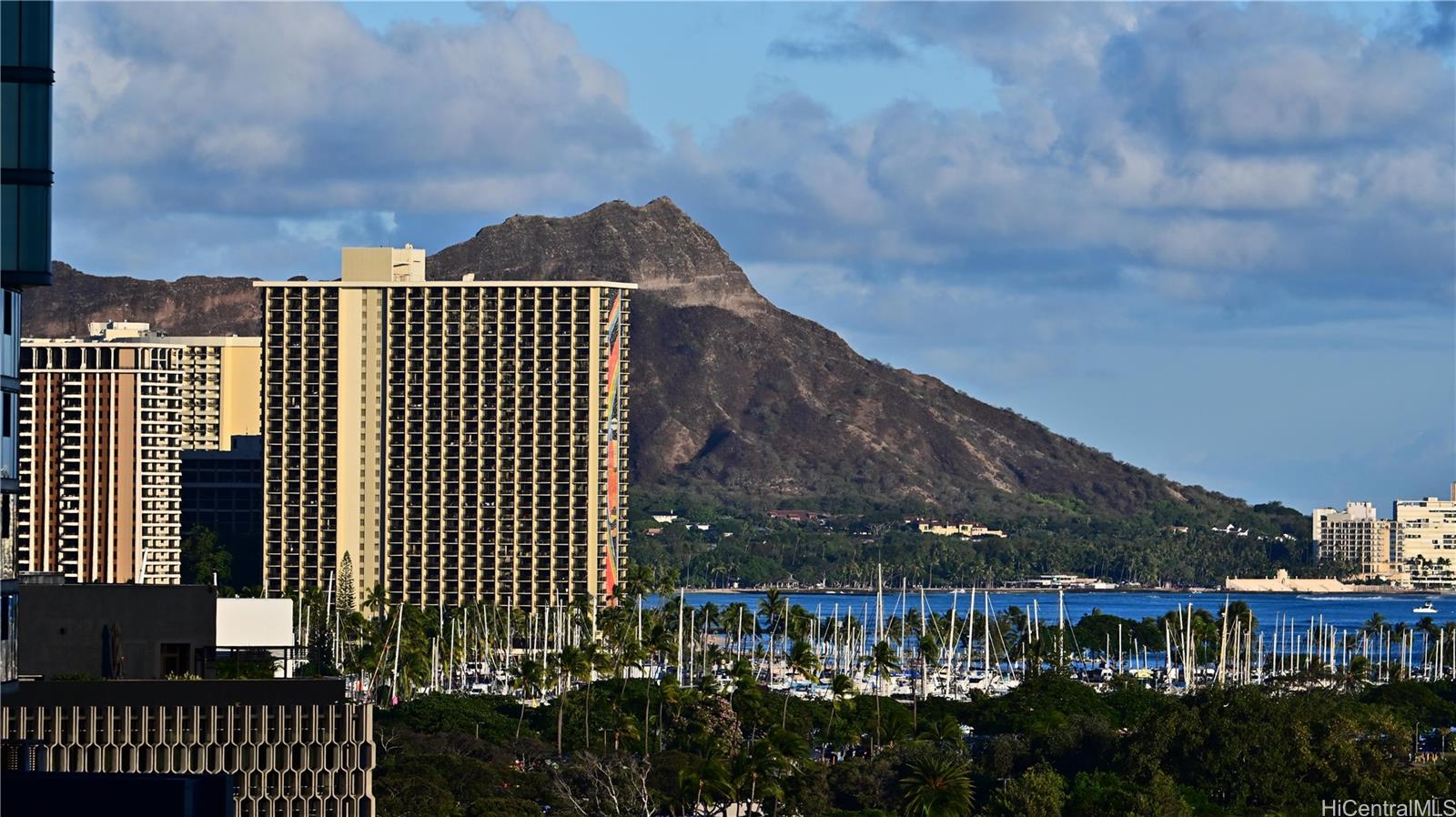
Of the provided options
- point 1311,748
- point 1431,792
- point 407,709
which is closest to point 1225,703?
point 1311,748

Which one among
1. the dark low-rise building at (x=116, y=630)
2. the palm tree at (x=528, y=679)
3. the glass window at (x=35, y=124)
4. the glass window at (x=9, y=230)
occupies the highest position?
the glass window at (x=35, y=124)

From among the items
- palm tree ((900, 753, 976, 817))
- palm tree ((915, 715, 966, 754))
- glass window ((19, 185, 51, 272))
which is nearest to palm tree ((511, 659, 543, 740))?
palm tree ((915, 715, 966, 754))

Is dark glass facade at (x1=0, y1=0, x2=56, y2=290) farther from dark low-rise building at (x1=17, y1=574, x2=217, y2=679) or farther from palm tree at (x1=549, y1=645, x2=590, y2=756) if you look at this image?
palm tree at (x1=549, y1=645, x2=590, y2=756)

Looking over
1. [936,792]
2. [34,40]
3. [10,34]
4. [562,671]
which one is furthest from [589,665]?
[10,34]

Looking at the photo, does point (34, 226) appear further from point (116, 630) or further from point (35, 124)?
point (116, 630)

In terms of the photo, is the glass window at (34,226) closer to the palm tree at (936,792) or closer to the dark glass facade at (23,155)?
the dark glass facade at (23,155)

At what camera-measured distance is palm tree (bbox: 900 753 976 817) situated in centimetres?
11400

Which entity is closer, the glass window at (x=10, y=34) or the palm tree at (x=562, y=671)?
the glass window at (x=10, y=34)

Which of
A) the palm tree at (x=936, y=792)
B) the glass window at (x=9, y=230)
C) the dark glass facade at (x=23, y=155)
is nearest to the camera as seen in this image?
the glass window at (x=9, y=230)

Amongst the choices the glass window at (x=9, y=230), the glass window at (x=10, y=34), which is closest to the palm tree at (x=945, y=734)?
the glass window at (x=9, y=230)

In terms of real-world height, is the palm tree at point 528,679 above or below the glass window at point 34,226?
below

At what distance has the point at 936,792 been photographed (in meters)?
114

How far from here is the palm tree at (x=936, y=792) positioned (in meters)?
114

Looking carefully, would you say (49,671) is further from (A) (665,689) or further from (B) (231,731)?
(A) (665,689)
